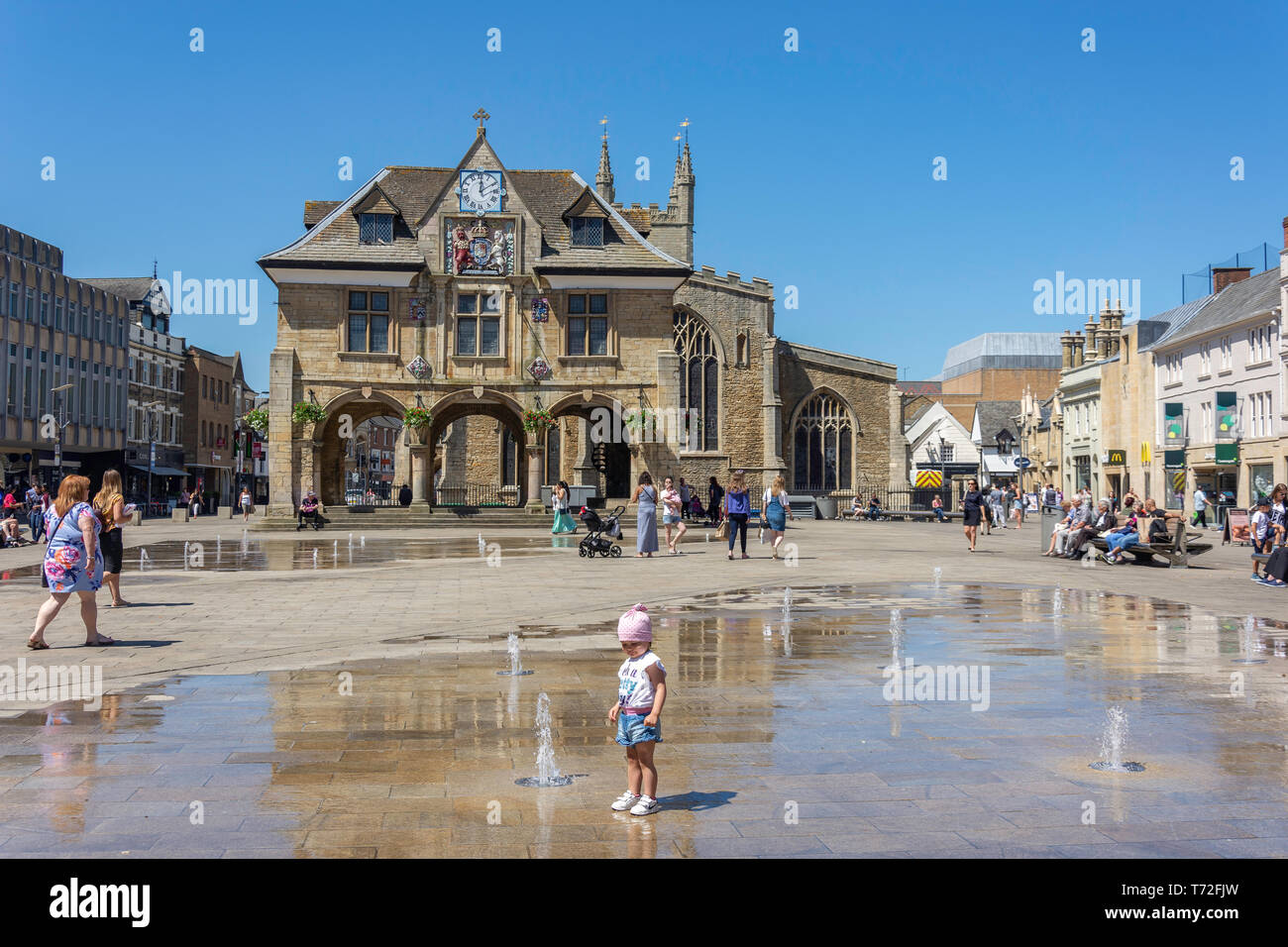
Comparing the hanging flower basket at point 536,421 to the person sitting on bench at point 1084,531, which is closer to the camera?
the person sitting on bench at point 1084,531

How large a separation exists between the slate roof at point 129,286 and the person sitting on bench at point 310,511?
156 feet

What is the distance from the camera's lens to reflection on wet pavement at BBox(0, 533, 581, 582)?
73.3ft

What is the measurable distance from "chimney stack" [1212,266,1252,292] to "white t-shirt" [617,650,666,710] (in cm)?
5708

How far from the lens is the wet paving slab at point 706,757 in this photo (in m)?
5.25

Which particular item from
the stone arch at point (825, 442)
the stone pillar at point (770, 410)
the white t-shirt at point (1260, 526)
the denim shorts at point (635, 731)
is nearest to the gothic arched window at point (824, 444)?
the stone arch at point (825, 442)

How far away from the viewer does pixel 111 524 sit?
14.8 meters

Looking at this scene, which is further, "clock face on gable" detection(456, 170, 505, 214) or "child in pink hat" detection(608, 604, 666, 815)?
"clock face on gable" detection(456, 170, 505, 214)

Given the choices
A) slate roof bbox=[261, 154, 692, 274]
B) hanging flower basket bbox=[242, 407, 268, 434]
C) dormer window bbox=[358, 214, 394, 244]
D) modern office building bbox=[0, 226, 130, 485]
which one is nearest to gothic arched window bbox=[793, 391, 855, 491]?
slate roof bbox=[261, 154, 692, 274]

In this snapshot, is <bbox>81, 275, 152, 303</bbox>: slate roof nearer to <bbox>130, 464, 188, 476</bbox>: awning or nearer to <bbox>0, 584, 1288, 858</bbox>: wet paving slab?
<bbox>130, 464, 188, 476</bbox>: awning

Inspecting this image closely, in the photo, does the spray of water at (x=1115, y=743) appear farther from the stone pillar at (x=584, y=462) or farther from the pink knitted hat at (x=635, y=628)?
the stone pillar at (x=584, y=462)

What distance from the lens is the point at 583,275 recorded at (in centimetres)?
4234

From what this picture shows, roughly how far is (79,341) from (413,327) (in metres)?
32.8

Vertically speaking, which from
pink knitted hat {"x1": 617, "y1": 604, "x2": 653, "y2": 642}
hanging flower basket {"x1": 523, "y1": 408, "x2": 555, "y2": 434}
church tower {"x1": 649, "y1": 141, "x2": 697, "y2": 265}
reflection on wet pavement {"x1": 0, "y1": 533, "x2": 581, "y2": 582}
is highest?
church tower {"x1": 649, "y1": 141, "x2": 697, "y2": 265}

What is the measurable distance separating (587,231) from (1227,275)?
32.6m
